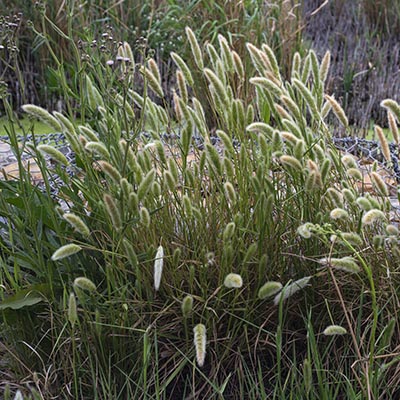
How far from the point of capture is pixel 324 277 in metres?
1.74

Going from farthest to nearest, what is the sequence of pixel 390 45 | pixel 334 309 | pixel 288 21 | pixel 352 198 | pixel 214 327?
pixel 390 45, pixel 288 21, pixel 334 309, pixel 214 327, pixel 352 198

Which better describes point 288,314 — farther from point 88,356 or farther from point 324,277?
point 88,356

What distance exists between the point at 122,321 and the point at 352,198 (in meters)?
0.56

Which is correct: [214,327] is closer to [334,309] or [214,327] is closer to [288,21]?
[334,309]

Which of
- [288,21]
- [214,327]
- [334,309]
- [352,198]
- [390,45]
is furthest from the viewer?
[390,45]

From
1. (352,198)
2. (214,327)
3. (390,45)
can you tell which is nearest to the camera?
(352,198)

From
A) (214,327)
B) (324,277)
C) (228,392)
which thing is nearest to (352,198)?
(324,277)

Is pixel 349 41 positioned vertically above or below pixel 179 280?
below

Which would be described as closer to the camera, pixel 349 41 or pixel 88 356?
pixel 88 356

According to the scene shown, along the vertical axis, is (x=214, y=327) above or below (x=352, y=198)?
below

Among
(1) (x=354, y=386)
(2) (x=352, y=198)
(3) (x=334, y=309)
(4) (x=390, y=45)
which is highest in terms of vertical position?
(2) (x=352, y=198)

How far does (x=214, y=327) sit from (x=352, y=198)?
42 centimetres

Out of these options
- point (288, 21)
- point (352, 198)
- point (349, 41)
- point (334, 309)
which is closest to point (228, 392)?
point (334, 309)

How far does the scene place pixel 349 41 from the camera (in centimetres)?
588
